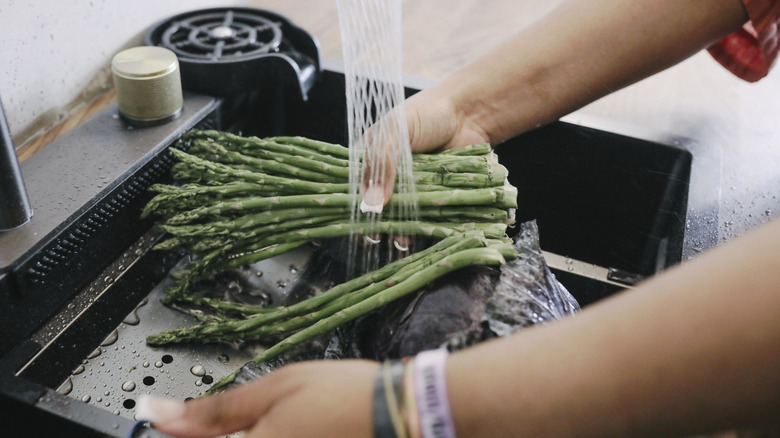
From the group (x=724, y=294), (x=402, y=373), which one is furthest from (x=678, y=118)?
(x=402, y=373)

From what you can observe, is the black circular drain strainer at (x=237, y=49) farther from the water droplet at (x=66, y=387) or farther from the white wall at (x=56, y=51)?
the water droplet at (x=66, y=387)

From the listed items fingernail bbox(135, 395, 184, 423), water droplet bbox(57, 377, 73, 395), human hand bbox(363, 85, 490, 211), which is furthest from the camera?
human hand bbox(363, 85, 490, 211)

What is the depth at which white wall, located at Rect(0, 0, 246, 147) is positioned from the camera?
1146mm

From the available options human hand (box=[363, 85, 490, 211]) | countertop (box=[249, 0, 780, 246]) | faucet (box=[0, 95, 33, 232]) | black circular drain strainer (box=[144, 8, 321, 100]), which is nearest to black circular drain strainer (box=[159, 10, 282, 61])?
black circular drain strainer (box=[144, 8, 321, 100])

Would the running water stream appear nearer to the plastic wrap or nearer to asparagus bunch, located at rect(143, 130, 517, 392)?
asparagus bunch, located at rect(143, 130, 517, 392)

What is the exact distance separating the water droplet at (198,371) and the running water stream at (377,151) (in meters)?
0.31

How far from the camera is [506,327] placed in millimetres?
821

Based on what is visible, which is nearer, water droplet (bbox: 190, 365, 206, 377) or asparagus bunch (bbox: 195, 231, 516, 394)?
asparagus bunch (bbox: 195, 231, 516, 394)

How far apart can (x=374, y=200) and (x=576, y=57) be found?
19.0 inches

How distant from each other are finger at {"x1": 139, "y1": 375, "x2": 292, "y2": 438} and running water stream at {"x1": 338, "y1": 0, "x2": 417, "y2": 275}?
489 millimetres

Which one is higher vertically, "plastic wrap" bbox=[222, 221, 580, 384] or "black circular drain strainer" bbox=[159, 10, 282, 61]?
"black circular drain strainer" bbox=[159, 10, 282, 61]

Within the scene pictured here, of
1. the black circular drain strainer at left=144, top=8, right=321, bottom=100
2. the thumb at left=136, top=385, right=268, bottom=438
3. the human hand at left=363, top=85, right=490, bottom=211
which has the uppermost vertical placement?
the black circular drain strainer at left=144, top=8, right=321, bottom=100

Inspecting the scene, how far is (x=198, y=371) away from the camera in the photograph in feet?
3.38


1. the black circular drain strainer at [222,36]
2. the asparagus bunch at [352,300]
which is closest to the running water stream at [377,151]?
the asparagus bunch at [352,300]
